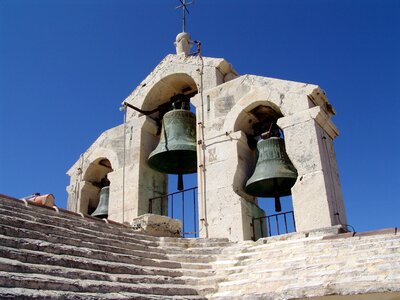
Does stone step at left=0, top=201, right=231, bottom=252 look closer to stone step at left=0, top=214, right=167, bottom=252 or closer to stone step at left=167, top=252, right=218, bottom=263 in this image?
stone step at left=0, top=214, right=167, bottom=252

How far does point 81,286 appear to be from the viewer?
11.8 ft

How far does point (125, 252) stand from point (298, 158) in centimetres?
305

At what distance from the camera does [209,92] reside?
27.1 feet

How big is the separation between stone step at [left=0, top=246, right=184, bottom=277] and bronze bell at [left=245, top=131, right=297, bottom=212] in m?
2.55

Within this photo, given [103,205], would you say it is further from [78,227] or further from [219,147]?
[78,227]

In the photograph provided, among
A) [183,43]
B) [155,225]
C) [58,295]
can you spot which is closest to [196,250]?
[155,225]

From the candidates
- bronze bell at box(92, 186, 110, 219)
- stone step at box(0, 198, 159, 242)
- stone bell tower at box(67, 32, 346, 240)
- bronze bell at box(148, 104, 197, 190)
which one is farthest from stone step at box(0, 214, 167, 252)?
bronze bell at box(92, 186, 110, 219)

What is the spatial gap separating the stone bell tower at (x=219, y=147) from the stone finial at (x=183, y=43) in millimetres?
21

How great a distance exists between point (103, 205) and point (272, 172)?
3982 mm

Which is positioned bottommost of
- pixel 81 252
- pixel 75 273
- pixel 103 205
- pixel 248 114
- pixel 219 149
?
pixel 75 273

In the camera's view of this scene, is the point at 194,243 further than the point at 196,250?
Yes

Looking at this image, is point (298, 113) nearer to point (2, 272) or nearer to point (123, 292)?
point (123, 292)

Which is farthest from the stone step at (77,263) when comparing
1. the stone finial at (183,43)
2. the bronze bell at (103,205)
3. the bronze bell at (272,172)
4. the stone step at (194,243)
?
the stone finial at (183,43)

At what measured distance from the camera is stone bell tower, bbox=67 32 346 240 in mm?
6672
